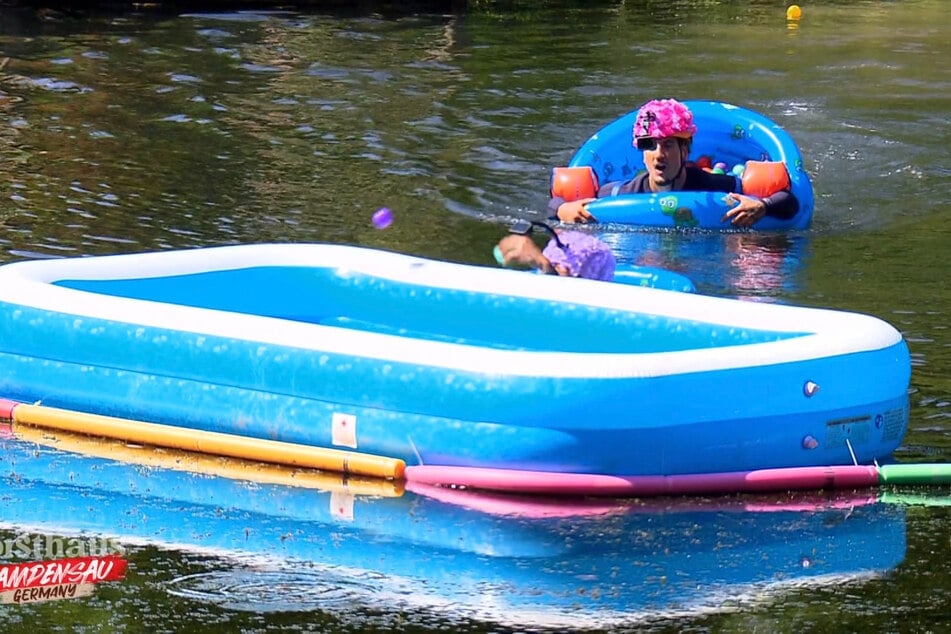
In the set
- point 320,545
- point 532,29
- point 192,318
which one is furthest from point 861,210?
point 532,29

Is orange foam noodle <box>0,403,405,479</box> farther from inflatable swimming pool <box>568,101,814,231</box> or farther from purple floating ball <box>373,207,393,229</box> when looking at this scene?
inflatable swimming pool <box>568,101,814,231</box>

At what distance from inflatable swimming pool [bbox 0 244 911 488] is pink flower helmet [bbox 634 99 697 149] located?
8.18ft

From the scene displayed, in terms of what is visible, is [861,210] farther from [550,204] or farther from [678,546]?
[678,546]

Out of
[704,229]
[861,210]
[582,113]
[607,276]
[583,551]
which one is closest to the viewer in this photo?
[583,551]

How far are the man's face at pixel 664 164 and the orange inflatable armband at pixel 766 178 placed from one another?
1.34ft

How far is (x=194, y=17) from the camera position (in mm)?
20453

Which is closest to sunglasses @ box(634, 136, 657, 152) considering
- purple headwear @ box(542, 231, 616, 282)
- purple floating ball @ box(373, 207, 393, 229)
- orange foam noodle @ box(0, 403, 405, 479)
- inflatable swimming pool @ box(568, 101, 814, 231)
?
inflatable swimming pool @ box(568, 101, 814, 231)

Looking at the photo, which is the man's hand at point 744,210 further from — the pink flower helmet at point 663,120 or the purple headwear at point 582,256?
the purple headwear at point 582,256

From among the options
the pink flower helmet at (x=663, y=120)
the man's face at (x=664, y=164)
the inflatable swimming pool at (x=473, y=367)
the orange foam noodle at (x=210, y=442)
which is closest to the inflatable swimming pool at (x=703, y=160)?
the man's face at (x=664, y=164)

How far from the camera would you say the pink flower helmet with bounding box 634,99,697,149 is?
9.17 m

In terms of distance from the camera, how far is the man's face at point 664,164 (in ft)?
31.8

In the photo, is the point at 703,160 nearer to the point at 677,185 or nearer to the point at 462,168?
the point at 677,185

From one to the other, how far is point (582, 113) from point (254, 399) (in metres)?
8.46

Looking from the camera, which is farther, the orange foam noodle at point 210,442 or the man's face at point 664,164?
the man's face at point 664,164
